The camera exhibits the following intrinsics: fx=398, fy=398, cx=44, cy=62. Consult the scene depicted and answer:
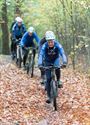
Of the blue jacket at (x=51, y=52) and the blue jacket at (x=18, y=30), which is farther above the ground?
the blue jacket at (x=18, y=30)

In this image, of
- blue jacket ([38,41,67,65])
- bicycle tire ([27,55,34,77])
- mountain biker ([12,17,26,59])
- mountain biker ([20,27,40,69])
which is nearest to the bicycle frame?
blue jacket ([38,41,67,65])

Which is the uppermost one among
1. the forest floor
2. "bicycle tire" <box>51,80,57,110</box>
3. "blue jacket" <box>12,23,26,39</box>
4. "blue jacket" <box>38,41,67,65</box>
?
"blue jacket" <box>12,23,26,39</box>

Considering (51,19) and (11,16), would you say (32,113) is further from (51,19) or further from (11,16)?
(11,16)

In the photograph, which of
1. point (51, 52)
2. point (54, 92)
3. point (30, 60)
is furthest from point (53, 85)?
point (30, 60)

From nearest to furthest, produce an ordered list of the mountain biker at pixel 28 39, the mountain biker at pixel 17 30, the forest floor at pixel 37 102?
the forest floor at pixel 37 102
the mountain biker at pixel 28 39
the mountain biker at pixel 17 30

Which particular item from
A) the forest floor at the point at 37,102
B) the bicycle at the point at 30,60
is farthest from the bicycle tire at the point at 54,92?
the bicycle at the point at 30,60

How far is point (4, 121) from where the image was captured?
33.5 feet

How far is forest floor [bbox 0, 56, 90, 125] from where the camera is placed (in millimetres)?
10602

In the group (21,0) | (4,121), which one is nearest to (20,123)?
(4,121)

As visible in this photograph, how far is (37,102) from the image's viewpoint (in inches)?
492

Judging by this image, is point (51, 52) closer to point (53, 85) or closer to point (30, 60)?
point (53, 85)

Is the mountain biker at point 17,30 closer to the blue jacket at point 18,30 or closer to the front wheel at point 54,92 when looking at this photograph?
the blue jacket at point 18,30

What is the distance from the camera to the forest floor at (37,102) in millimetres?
10602

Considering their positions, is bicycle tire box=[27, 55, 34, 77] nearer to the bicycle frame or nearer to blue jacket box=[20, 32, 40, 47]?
blue jacket box=[20, 32, 40, 47]
